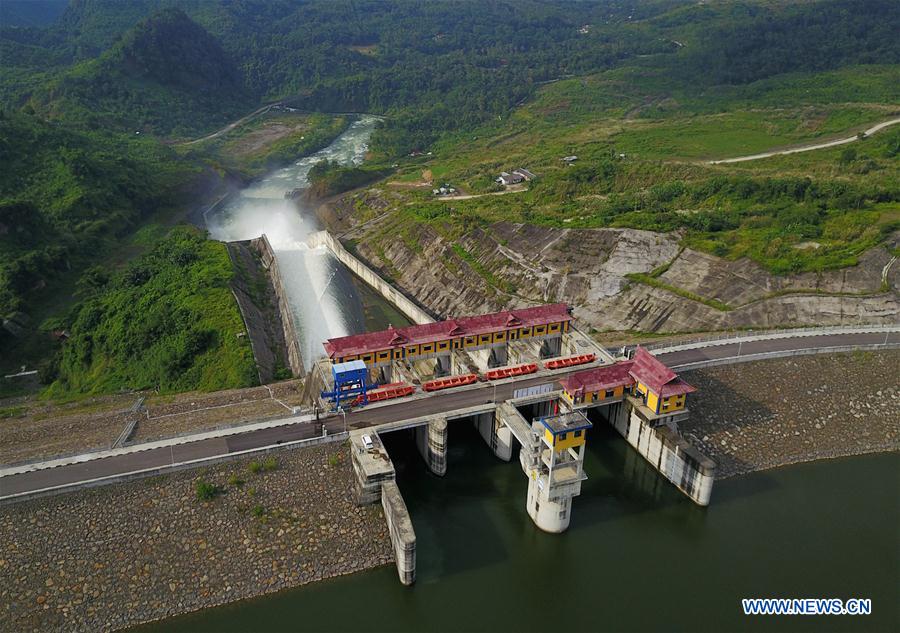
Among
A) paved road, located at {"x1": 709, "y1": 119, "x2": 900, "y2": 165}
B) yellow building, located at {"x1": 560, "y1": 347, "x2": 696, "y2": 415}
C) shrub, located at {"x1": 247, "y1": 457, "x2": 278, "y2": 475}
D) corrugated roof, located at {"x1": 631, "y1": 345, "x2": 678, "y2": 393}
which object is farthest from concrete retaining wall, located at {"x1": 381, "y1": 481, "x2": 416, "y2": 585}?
paved road, located at {"x1": 709, "y1": 119, "x2": 900, "y2": 165}

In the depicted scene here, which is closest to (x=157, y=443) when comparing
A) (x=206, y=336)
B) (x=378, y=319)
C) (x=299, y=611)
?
(x=299, y=611)

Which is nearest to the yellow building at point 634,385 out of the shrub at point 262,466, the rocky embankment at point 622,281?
the rocky embankment at point 622,281

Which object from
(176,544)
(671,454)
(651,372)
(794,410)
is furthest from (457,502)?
(794,410)

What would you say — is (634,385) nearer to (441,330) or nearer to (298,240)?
(441,330)

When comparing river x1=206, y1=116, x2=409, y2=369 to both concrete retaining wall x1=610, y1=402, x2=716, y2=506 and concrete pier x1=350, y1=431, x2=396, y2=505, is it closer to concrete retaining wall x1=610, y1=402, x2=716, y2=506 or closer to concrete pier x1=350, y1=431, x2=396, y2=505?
concrete pier x1=350, y1=431, x2=396, y2=505

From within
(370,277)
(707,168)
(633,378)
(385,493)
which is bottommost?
(370,277)

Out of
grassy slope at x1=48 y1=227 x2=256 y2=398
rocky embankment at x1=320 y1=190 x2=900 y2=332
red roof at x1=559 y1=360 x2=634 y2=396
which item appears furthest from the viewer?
rocky embankment at x1=320 y1=190 x2=900 y2=332

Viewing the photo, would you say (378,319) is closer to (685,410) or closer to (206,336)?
(206,336)
